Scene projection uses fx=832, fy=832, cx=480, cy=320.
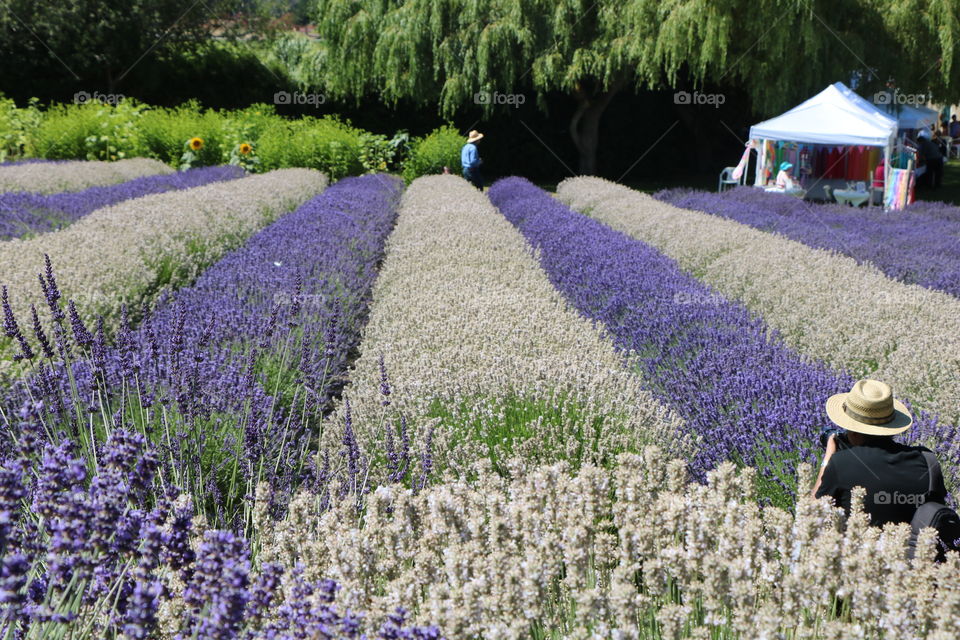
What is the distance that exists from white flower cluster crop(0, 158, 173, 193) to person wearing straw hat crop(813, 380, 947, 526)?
397 inches

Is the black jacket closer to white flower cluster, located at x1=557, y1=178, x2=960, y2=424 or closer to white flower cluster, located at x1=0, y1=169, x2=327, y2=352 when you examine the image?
white flower cluster, located at x1=557, y1=178, x2=960, y2=424

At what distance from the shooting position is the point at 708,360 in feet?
13.2

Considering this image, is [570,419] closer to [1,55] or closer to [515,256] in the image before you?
[515,256]

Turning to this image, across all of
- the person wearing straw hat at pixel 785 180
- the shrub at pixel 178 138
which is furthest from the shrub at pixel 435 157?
the person wearing straw hat at pixel 785 180

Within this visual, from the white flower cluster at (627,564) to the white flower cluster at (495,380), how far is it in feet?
2.92

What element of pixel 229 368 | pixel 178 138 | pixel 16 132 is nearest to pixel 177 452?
pixel 229 368

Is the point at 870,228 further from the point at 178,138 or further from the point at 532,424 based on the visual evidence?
the point at 178,138

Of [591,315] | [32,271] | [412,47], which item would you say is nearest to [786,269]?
[591,315]

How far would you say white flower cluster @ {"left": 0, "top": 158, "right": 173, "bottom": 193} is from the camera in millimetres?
10781

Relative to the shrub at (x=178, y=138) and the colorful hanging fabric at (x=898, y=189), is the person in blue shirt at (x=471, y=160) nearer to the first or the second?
the shrub at (x=178, y=138)

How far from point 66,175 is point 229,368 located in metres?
10.1
